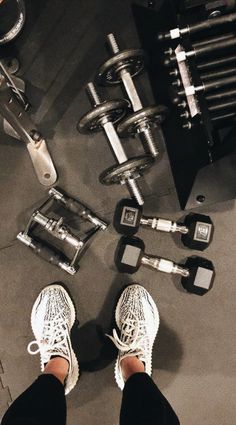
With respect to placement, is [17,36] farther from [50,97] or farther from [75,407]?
[75,407]

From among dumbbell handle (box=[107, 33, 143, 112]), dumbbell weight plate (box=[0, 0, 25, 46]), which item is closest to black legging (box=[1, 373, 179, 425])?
dumbbell handle (box=[107, 33, 143, 112])

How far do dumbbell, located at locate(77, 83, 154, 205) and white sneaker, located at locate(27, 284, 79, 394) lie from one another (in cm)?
43

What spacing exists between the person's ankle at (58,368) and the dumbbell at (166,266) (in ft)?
1.15

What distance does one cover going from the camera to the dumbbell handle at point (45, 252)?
125 centimetres

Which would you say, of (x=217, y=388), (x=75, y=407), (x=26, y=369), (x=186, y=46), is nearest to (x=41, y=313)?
(x=26, y=369)

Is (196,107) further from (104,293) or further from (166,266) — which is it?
(104,293)

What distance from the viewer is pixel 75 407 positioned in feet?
4.34

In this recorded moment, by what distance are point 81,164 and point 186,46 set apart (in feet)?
1.69

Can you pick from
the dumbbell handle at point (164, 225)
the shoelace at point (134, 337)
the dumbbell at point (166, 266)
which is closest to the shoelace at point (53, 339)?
the shoelace at point (134, 337)

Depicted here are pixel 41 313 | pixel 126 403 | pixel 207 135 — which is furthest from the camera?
pixel 41 313

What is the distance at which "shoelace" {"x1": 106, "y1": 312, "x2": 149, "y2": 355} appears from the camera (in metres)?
1.20

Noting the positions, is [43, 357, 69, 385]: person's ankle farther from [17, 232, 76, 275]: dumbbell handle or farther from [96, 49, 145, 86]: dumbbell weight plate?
[96, 49, 145, 86]: dumbbell weight plate

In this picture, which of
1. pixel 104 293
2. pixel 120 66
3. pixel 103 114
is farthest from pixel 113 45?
pixel 104 293

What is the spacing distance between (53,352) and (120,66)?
93 cm
